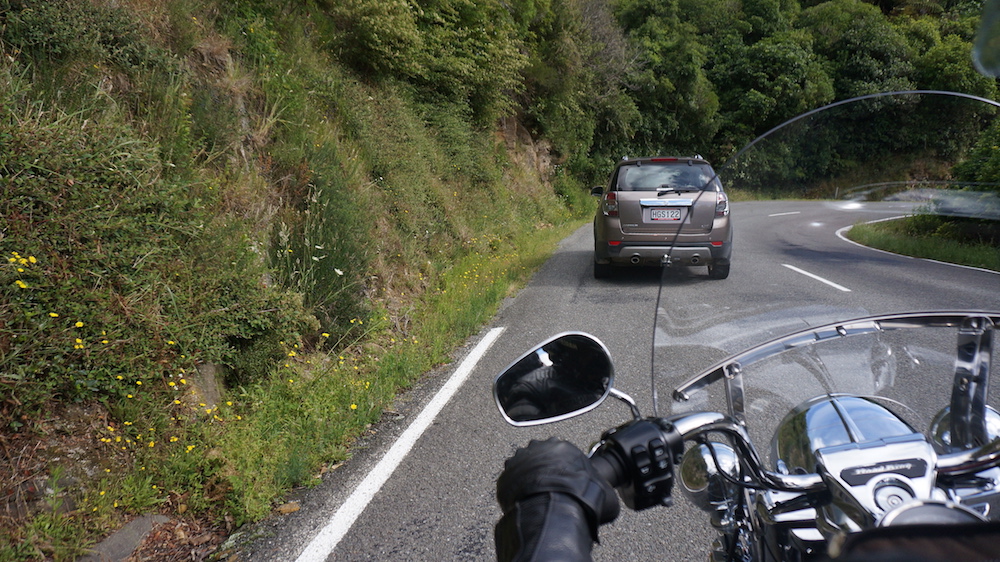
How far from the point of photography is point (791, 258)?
1701mm

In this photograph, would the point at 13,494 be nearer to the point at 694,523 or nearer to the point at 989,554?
the point at 694,523

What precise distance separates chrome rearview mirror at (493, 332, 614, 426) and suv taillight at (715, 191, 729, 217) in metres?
0.66

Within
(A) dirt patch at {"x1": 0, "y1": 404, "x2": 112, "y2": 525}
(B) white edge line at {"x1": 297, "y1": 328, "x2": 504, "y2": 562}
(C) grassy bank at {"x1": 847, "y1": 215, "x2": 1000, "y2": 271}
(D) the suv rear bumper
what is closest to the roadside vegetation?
(A) dirt patch at {"x1": 0, "y1": 404, "x2": 112, "y2": 525}

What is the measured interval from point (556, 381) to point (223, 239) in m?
4.05

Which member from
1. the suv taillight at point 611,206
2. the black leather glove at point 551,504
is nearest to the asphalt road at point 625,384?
the black leather glove at point 551,504

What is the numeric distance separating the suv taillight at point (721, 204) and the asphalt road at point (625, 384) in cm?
7

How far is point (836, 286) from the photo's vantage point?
61.3 inches

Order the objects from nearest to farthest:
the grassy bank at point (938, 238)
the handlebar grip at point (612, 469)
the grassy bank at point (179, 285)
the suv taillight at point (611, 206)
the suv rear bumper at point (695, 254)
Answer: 1. the handlebar grip at point (612, 469)
2. the grassy bank at point (938, 238)
3. the suv rear bumper at point (695, 254)
4. the grassy bank at point (179, 285)
5. the suv taillight at point (611, 206)

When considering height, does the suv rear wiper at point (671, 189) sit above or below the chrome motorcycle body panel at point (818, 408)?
above

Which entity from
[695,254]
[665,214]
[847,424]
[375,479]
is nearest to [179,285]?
[375,479]

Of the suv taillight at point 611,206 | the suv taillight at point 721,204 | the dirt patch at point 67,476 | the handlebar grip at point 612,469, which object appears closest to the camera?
the handlebar grip at point 612,469

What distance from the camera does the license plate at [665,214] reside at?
6.83 ft

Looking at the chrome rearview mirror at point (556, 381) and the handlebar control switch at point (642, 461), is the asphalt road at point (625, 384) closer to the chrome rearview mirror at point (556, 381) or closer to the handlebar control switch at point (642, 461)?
the chrome rearview mirror at point (556, 381)

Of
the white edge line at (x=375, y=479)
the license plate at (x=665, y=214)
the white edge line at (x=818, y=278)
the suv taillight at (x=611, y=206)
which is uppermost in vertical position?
the license plate at (x=665, y=214)
